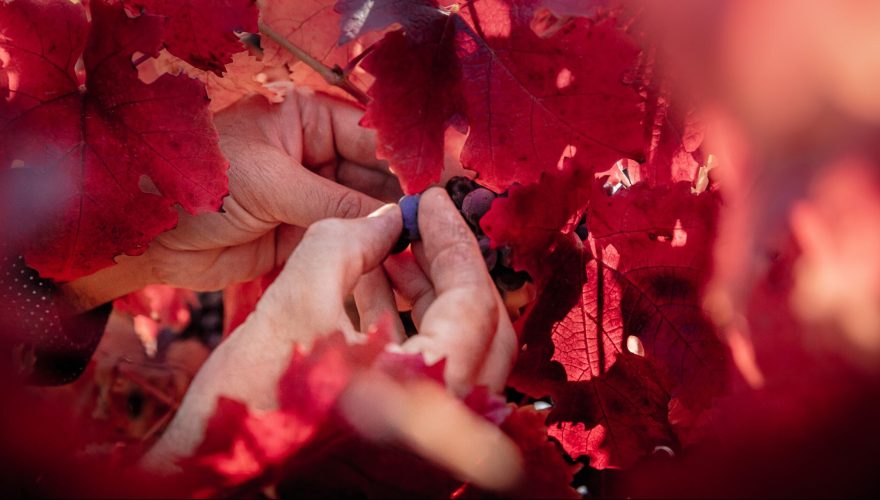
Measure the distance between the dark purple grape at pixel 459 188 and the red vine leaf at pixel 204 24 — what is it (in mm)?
204

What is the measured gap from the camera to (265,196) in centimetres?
68

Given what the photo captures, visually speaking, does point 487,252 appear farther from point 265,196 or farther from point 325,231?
point 265,196

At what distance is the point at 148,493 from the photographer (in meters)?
0.31

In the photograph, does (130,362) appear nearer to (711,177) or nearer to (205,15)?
(205,15)

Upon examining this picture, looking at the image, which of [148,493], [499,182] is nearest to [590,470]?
[499,182]

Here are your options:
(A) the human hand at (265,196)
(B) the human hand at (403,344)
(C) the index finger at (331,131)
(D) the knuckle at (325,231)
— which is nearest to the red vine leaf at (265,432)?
(B) the human hand at (403,344)

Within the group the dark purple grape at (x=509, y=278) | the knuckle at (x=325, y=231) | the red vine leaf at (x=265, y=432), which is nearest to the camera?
the red vine leaf at (x=265, y=432)

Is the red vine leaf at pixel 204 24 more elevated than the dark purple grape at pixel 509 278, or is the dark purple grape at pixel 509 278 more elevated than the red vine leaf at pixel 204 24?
the red vine leaf at pixel 204 24

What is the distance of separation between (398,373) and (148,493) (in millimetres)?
118

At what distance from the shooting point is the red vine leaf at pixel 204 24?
1.62 feet

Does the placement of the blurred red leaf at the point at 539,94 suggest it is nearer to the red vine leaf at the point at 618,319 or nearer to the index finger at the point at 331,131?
the red vine leaf at the point at 618,319

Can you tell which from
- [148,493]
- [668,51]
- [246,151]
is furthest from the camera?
[246,151]

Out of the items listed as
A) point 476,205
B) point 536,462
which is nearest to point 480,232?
point 476,205

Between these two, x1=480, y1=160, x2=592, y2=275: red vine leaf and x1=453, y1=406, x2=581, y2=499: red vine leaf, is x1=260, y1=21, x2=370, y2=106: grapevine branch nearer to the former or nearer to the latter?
x1=480, y1=160, x2=592, y2=275: red vine leaf
